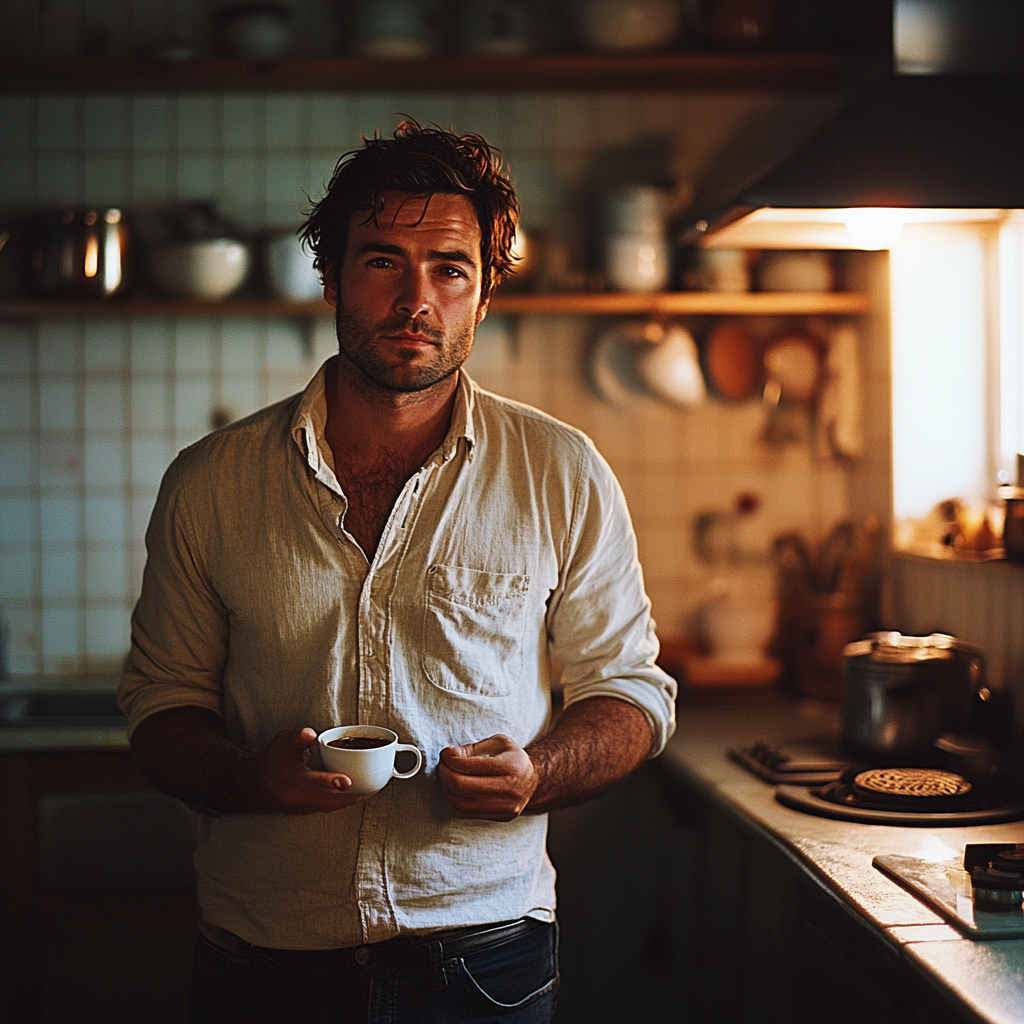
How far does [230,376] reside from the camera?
289 cm

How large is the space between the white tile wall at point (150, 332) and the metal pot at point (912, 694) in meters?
0.96

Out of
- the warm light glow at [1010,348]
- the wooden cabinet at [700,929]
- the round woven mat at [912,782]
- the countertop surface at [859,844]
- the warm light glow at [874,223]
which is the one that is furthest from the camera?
the warm light glow at [1010,348]

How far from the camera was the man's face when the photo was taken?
134 centimetres

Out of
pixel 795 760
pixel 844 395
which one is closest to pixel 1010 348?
pixel 844 395

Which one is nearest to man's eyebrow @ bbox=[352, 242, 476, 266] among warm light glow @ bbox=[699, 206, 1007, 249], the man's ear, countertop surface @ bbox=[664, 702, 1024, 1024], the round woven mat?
the man's ear

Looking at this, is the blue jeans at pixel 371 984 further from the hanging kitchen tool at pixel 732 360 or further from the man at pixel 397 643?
the hanging kitchen tool at pixel 732 360

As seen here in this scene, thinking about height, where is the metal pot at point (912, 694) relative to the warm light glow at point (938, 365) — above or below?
below

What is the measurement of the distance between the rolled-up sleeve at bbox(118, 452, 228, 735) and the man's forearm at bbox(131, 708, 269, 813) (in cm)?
2

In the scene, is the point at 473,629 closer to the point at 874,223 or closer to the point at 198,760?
the point at 198,760

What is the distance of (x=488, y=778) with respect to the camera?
1196 mm

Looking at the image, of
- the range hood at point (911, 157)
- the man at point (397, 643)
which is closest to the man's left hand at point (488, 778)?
the man at point (397, 643)

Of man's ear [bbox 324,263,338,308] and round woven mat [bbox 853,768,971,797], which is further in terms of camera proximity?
round woven mat [bbox 853,768,971,797]

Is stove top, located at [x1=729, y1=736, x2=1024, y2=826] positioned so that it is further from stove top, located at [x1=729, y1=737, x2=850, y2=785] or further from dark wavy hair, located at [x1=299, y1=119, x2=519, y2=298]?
dark wavy hair, located at [x1=299, y1=119, x2=519, y2=298]

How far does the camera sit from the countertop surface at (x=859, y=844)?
45.1 inches
